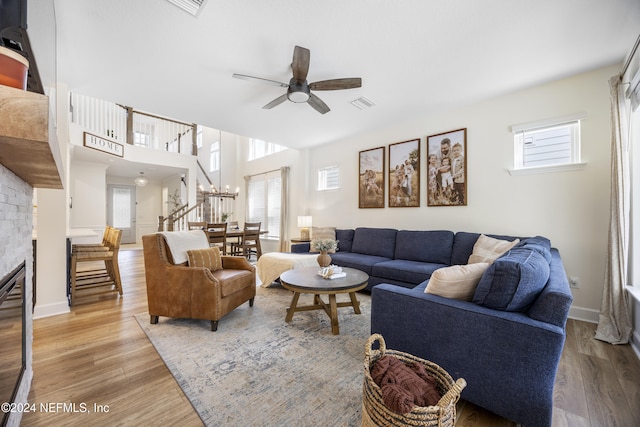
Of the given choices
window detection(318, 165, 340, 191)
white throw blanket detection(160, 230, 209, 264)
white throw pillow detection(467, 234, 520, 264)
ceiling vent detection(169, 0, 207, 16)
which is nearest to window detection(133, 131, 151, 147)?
window detection(318, 165, 340, 191)

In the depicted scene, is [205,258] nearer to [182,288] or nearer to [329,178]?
[182,288]

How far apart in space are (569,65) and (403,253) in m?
2.79

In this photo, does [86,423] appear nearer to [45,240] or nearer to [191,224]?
[45,240]

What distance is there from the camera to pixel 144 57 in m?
2.54

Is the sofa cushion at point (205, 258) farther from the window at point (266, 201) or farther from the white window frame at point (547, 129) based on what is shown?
the window at point (266, 201)

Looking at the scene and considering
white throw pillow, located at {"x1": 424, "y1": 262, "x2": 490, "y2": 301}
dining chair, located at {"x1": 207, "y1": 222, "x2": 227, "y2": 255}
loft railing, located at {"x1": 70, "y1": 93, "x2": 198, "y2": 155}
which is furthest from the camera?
loft railing, located at {"x1": 70, "y1": 93, "x2": 198, "y2": 155}

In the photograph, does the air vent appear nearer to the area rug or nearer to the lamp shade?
the lamp shade

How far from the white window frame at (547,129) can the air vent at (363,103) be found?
6.01 ft

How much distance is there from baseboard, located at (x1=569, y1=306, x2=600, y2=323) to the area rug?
230 centimetres

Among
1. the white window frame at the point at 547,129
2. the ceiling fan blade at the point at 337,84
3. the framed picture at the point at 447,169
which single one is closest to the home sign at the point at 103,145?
the ceiling fan blade at the point at 337,84

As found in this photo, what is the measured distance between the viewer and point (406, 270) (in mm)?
3172

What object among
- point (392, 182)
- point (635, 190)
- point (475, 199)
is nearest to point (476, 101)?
point (475, 199)

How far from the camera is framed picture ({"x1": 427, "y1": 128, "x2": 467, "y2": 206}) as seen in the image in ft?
12.0

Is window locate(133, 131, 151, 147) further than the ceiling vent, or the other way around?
window locate(133, 131, 151, 147)
